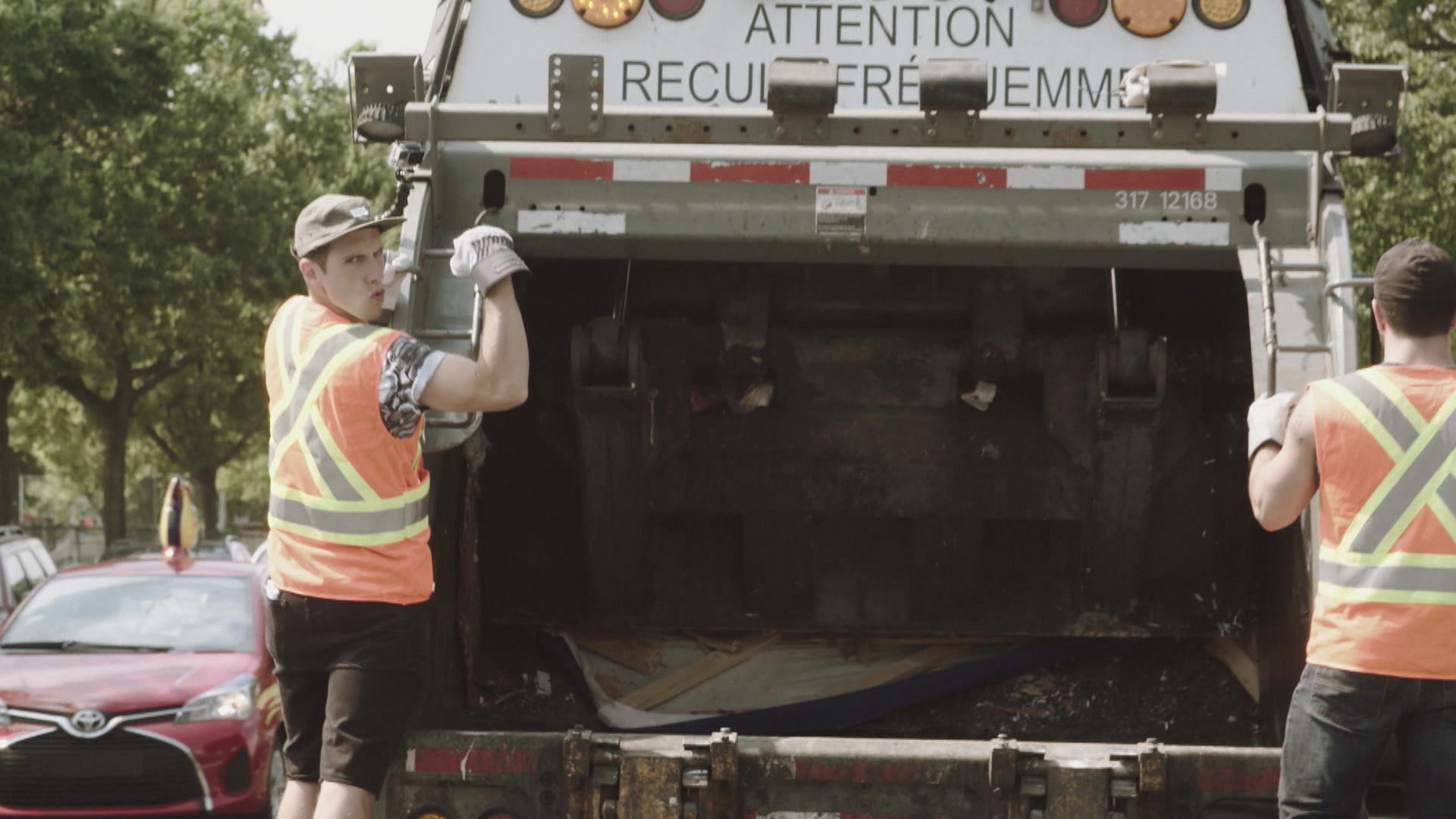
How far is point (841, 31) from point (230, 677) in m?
4.42

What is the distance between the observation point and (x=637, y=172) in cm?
440

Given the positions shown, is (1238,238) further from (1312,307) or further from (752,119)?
(752,119)

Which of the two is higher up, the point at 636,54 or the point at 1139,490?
the point at 636,54

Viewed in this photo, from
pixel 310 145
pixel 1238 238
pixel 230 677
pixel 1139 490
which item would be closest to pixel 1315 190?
pixel 1238 238

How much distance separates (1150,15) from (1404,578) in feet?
7.15

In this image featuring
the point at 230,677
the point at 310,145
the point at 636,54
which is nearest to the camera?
the point at 636,54

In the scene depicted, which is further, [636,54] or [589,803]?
[636,54]

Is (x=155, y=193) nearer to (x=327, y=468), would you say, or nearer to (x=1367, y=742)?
(x=327, y=468)

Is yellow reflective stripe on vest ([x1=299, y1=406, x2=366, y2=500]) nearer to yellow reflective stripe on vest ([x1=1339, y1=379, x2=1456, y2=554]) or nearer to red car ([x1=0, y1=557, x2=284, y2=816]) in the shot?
yellow reflective stripe on vest ([x1=1339, y1=379, x2=1456, y2=554])

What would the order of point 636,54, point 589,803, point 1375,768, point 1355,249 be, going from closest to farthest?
point 1375,768 → point 589,803 → point 636,54 → point 1355,249

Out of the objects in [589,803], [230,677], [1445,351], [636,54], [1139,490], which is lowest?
[230,677]

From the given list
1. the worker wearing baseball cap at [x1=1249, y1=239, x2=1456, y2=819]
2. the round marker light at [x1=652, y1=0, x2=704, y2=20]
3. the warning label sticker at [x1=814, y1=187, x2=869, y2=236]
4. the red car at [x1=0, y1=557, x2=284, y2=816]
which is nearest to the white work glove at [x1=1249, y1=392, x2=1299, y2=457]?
the worker wearing baseball cap at [x1=1249, y1=239, x2=1456, y2=819]

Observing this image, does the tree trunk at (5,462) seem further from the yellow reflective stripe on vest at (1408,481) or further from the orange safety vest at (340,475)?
the yellow reflective stripe on vest at (1408,481)

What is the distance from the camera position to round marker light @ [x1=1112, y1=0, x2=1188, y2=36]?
16.9ft
